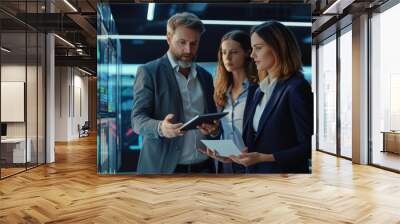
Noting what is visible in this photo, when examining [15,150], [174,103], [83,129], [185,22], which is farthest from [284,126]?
[83,129]

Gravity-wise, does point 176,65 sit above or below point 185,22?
below

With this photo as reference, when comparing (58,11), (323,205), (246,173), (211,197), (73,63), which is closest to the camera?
(323,205)

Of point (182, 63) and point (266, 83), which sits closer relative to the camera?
point (266, 83)

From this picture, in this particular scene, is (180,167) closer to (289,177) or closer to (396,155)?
(289,177)

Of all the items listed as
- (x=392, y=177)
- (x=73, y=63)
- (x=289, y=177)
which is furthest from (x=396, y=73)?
(x=73, y=63)

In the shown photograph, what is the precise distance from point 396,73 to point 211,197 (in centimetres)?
476

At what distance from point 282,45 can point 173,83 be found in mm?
1923

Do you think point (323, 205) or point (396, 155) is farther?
point (396, 155)

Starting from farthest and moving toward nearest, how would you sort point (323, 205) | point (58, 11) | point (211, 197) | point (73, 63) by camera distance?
point (73, 63)
point (58, 11)
point (211, 197)
point (323, 205)

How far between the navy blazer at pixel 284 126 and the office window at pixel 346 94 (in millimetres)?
3557

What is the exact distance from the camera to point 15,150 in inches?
301

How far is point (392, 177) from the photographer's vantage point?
6.91m

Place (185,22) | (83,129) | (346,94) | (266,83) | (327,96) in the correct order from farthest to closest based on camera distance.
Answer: (83,129), (327,96), (346,94), (185,22), (266,83)

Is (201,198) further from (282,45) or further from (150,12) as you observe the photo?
(150,12)
